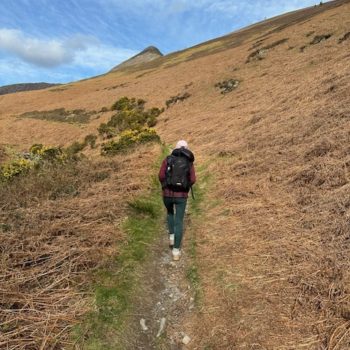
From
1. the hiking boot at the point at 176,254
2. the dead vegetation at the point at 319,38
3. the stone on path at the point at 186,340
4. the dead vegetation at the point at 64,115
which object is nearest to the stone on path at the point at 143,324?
the stone on path at the point at 186,340

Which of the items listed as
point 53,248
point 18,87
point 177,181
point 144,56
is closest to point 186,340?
point 53,248

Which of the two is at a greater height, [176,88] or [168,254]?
[176,88]

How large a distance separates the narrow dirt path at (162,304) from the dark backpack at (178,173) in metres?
1.42

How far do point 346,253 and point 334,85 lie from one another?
503 inches

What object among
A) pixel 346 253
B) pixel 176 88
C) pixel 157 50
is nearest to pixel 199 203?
pixel 346 253

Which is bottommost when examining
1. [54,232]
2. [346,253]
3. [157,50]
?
[346,253]

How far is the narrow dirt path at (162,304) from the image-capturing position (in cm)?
595

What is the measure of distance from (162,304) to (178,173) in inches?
101

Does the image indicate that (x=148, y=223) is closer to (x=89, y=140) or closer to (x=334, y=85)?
(x=334, y=85)

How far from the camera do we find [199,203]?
37.0 feet

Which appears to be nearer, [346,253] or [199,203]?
[346,253]

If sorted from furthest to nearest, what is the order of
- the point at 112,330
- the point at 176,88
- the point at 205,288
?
1. the point at 176,88
2. the point at 205,288
3. the point at 112,330

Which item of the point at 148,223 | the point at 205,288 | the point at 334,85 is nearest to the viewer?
the point at 205,288

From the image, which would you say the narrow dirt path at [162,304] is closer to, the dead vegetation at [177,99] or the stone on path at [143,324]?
the stone on path at [143,324]
